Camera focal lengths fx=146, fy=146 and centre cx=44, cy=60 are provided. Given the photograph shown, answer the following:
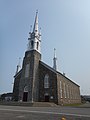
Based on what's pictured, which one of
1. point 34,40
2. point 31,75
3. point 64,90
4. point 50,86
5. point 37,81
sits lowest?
point 64,90

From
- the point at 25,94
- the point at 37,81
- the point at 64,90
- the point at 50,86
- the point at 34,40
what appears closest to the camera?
the point at 25,94

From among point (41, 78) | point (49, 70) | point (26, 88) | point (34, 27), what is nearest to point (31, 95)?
point (26, 88)

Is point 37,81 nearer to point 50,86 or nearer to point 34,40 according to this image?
point 50,86

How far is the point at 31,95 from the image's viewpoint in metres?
37.4

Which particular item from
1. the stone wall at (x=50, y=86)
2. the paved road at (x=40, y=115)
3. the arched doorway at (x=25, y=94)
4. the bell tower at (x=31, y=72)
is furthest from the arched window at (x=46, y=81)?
the paved road at (x=40, y=115)

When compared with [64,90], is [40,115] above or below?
below

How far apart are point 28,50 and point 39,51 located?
3.50 m

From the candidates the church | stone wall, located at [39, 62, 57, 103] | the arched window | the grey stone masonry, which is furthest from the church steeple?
the arched window

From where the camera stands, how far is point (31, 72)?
131 ft

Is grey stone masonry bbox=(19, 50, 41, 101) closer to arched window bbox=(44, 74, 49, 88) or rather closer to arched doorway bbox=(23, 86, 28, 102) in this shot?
arched doorway bbox=(23, 86, 28, 102)

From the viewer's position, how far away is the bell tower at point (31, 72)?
38.4 m

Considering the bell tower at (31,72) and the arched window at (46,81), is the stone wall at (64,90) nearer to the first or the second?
the arched window at (46,81)

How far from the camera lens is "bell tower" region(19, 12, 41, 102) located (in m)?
38.4

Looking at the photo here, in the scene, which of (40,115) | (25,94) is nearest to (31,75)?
(25,94)
